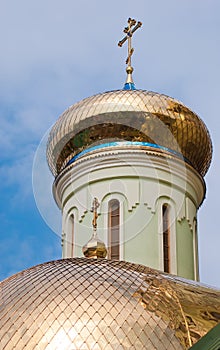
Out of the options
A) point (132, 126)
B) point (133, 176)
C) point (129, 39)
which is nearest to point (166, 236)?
point (133, 176)

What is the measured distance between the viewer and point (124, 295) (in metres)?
8.30

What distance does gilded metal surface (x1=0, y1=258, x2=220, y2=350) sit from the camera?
7.77 metres

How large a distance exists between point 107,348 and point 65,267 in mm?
1426

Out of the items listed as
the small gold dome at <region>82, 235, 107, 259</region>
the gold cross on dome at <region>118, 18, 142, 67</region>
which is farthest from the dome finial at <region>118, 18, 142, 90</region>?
the small gold dome at <region>82, 235, 107, 259</region>

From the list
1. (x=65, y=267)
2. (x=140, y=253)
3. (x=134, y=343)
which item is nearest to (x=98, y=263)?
(x=65, y=267)

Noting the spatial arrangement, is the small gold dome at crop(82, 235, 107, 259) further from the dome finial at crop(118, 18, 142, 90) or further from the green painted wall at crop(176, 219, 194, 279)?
the dome finial at crop(118, 18, 142, 90)

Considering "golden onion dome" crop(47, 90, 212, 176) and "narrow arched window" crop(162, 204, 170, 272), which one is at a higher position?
"golden onion dome" crop(47, 90, 212, 176)

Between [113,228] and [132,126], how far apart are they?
1.42 meters

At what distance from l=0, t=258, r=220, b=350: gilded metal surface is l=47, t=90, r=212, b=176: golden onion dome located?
3358mm

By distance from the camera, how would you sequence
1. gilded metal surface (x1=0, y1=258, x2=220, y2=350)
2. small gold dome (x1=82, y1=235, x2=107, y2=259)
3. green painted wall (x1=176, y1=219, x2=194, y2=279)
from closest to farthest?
gilded metal surface (x1=0, y1=258, x2=220, y2=350)
small gold dome (x1=82, y1=235, x2=107, y2=259)
green painted wall (x1=176, y1=219, x2=194, y2=279)

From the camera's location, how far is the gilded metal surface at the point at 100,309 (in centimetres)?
777

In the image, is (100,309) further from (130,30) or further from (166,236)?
(130,30)

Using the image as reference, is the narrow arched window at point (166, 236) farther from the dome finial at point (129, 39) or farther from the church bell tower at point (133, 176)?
the dome finial at point (129, 39)

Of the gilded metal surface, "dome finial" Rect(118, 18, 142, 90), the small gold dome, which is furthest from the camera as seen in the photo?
"dome finial" Rect(118, 18, 142, 90)
